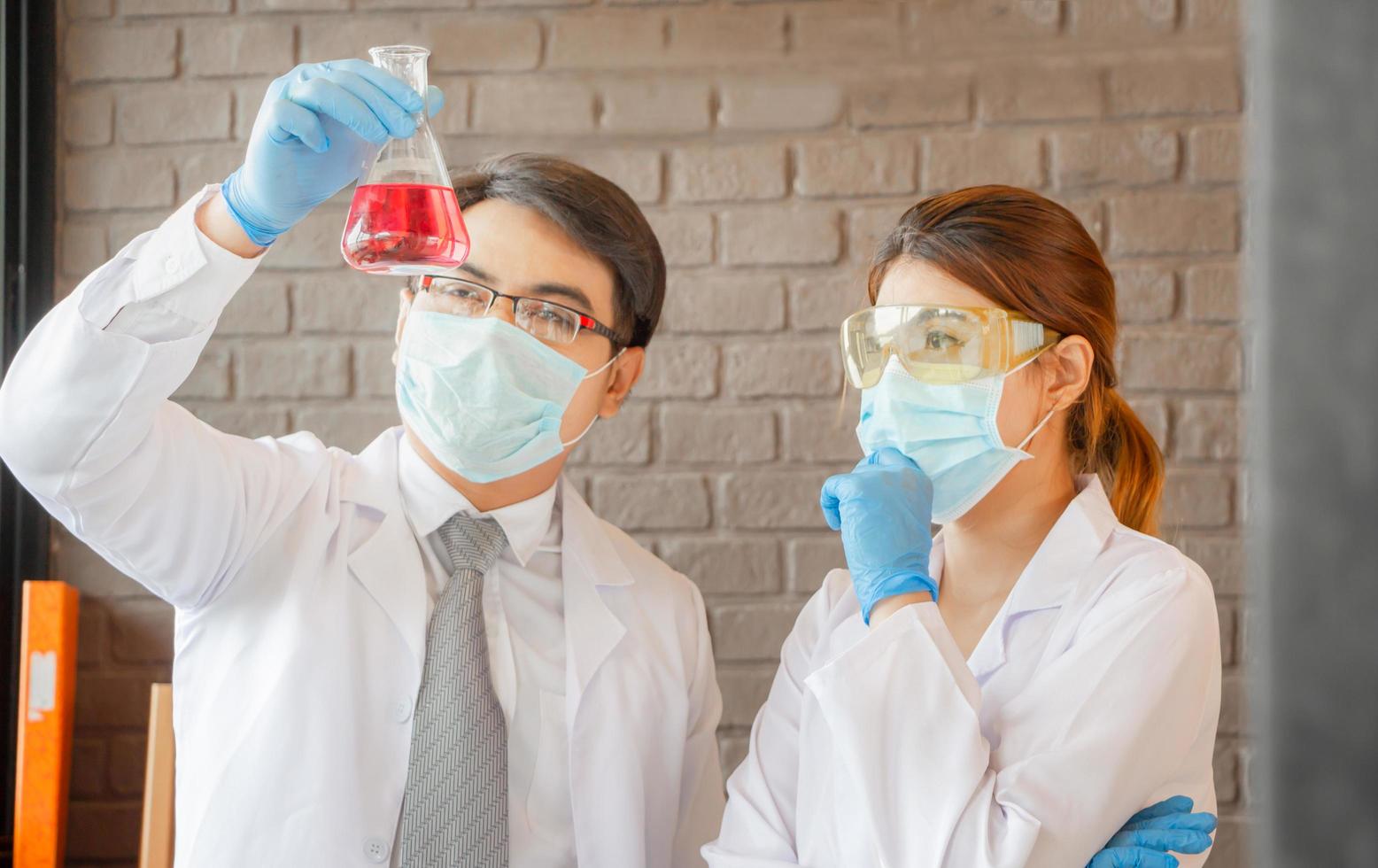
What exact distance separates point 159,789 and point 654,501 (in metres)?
0.96

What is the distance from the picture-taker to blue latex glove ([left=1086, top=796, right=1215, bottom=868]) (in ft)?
4.22

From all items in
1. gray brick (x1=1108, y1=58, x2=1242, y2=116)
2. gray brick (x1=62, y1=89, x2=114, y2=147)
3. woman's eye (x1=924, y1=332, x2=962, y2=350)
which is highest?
gray brick (x1=1108, y1=58, x2=1242, y2=116)

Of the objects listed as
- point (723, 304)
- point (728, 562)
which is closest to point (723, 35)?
point (723, 304)

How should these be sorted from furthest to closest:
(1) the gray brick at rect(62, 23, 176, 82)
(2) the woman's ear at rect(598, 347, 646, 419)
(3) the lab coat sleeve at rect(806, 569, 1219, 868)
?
(1) the gray brick at rect(62, 23, 176, 82) < (2) the woman's ear at rect(598, 347, 646, 419) < (3) the lab coat sleeve at rect(806, 569, 1219, 868)

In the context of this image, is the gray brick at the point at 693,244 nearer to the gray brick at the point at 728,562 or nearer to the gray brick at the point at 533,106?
the gray brick at the point at 533,106

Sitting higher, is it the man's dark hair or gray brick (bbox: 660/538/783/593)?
the man's dark hair

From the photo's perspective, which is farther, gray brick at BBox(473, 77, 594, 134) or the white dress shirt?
gray brick at BBox(473, 77, 594, 134)

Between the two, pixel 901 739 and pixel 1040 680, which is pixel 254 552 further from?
pixel 1040 680

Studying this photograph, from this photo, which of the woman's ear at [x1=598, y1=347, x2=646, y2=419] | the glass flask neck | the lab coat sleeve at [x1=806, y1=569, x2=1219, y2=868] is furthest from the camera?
the woman's ear at [x1=598, y1=347, x2=646, y2=419]

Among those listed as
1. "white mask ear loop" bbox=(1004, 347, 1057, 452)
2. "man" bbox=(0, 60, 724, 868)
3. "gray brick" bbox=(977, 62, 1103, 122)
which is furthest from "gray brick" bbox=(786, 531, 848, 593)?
"gray brick" bbox=(977, 62, 1103, 122)

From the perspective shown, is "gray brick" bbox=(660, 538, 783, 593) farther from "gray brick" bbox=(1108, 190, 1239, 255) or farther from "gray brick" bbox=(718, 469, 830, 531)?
"gray brick" bbox=(1108, 190, 1239, 255)

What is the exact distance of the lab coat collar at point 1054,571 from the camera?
1.45 metres

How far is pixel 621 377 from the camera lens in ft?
6.18

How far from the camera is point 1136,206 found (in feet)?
7.31
